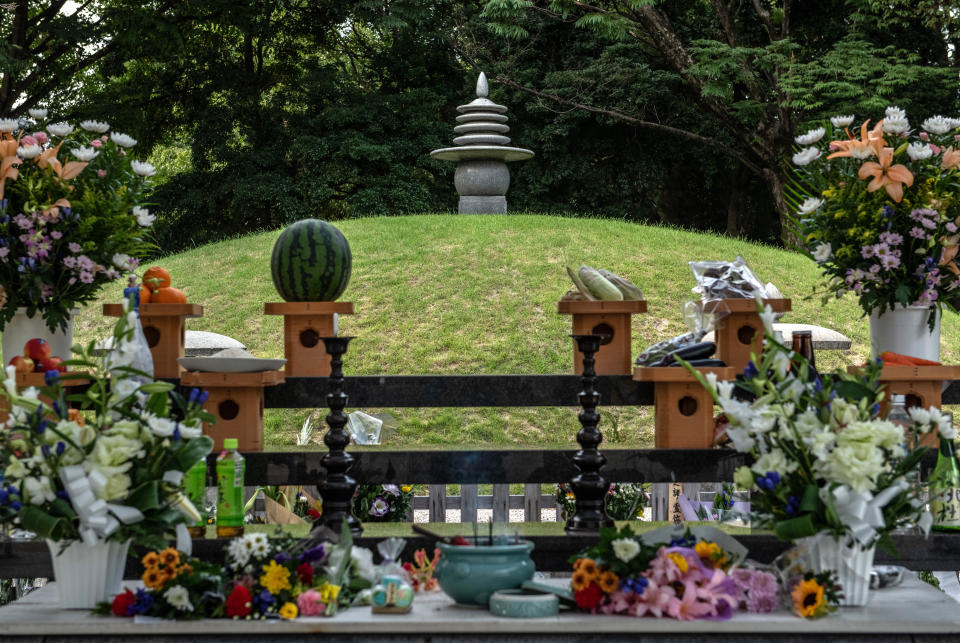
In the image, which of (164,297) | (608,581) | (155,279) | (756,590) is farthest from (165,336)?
(756,590)

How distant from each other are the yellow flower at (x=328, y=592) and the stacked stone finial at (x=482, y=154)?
35.9 ft

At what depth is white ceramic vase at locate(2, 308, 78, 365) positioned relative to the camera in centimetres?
380

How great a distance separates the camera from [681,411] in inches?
141

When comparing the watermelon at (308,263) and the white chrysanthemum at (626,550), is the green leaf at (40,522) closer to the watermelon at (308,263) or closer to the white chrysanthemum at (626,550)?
the white chrysanthemum at (626,550)

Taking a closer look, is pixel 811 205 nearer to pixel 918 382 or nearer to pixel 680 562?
pixel 918 382

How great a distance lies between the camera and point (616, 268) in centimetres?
1125

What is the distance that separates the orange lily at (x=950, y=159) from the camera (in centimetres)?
369

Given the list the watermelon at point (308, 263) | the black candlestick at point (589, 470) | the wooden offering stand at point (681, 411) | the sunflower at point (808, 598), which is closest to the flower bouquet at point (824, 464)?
the sunflower at point (808, 598)

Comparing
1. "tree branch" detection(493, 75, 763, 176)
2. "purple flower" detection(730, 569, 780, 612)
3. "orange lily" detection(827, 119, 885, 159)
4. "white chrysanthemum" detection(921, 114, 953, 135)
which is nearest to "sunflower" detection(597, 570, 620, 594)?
"purple flower" detection(730, 569, 780, 612)

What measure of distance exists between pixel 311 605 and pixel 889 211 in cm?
263

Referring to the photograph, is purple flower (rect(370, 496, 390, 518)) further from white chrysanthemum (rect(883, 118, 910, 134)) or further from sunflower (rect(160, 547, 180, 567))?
white chrysanthemum (rect(883, 118, 910, 134))

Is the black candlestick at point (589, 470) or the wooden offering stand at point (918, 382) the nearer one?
the black candlestick at point (589, 470)

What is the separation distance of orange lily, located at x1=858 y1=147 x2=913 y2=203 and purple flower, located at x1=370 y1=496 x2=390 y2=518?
2.94 metres

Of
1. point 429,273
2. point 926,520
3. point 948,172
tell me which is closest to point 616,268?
point 429,273
